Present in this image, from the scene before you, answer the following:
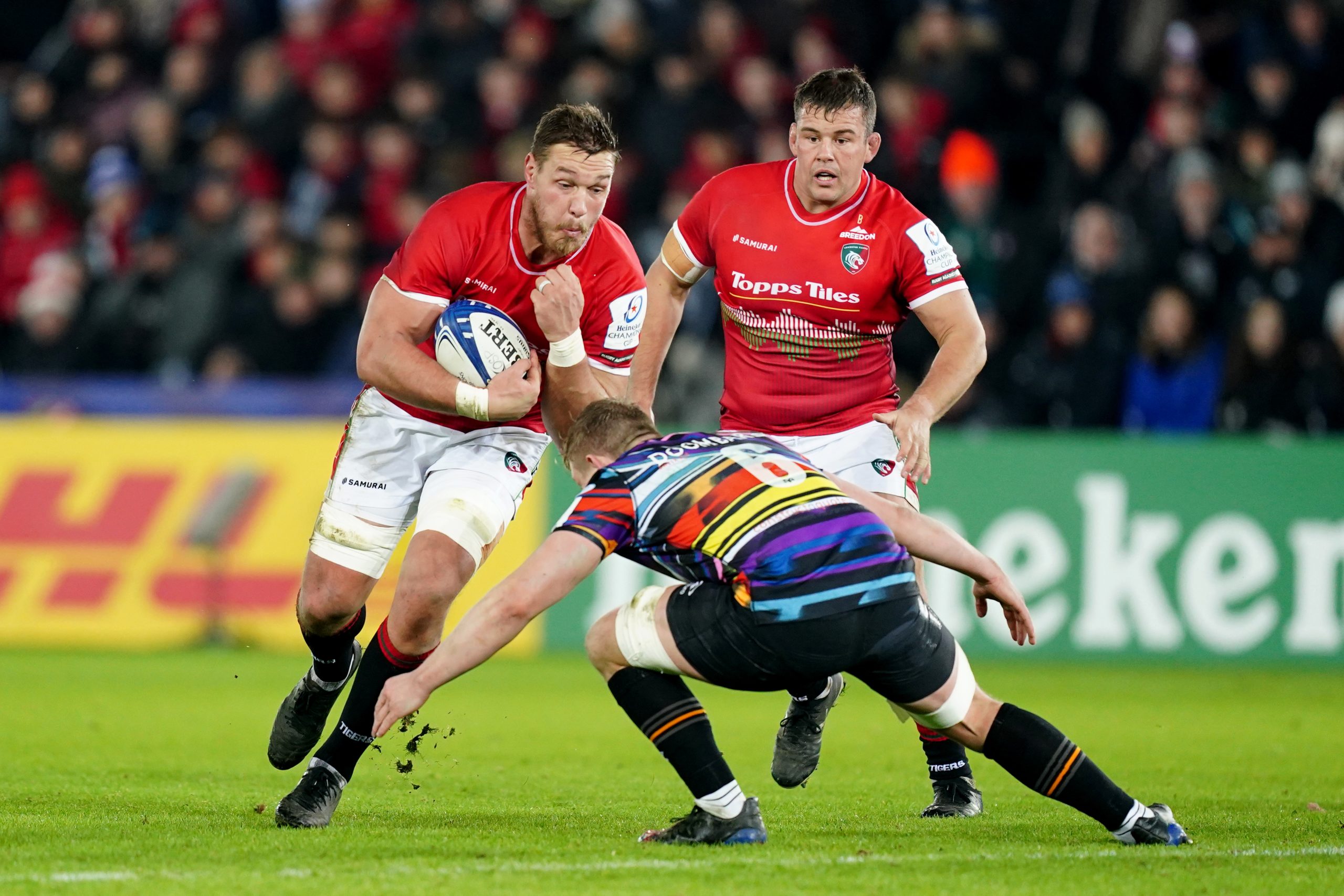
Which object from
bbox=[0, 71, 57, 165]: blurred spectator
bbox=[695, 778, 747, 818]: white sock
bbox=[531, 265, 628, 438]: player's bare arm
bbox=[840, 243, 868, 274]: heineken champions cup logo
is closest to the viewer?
bbox=[695, 778, 747, 818]: white sock

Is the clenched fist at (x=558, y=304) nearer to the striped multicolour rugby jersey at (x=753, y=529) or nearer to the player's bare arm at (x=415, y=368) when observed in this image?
the player's bare arm at (x=415, y=368)

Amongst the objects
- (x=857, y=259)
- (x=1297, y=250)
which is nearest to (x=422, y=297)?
(x=857, y=259)

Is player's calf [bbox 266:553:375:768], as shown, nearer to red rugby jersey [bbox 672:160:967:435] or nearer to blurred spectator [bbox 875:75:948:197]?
red rugby jersey [bbox 672:160:967:435]

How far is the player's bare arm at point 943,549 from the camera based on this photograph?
20.4 feet

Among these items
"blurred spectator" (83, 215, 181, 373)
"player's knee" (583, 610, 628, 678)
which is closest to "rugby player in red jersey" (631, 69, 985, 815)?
"player's knee" (583, 610, 628, 678)

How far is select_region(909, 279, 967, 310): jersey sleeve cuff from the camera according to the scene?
288 inches

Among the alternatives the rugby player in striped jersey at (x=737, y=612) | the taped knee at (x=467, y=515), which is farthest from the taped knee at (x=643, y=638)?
the taped knee at (x=467, y=515)

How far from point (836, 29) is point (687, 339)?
429 centimetres

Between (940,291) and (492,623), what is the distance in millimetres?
2614

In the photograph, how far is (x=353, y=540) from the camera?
24.3 feet

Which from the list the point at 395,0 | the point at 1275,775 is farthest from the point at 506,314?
the point at 395,0

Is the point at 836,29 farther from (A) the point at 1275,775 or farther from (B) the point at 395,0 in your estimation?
(A) the point at 1275,775

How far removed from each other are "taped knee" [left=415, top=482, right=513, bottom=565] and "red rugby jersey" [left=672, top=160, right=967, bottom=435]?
1.22 meters

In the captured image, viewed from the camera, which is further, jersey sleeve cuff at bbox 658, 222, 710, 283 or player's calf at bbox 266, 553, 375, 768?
jersey sleeve cuff at bbox 658, 222, 710, 283
